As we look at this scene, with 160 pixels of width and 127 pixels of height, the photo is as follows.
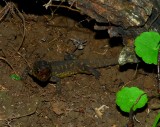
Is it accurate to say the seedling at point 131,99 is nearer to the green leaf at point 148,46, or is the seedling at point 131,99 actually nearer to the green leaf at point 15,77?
the green leaf at point 148,46

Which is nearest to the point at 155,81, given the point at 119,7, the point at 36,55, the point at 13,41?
the point at 119,7

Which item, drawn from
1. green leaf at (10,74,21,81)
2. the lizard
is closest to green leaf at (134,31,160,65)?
the lizard

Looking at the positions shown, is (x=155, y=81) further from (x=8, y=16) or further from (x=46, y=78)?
(x=8, y=16)

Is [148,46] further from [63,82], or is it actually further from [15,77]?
[15,77]

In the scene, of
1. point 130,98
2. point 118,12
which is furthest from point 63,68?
point 130,98

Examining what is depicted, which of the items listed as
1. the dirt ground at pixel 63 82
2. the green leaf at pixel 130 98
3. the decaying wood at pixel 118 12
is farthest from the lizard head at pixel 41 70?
the green leaf at pixel 130 98

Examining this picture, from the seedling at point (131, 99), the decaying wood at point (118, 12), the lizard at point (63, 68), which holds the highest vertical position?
the decaying wood at point (118, 12)
